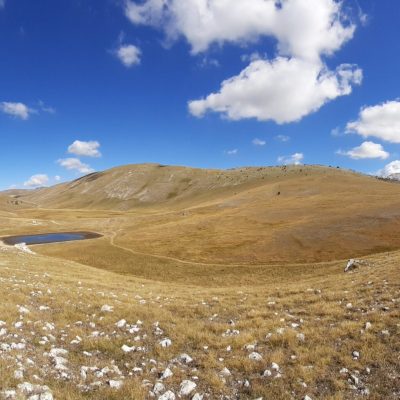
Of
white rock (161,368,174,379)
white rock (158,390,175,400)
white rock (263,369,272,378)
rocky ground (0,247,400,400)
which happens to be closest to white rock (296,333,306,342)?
rocky ground (0,247,400,400)

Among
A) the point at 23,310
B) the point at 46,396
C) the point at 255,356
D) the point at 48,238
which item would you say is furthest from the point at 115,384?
the point at 48,238

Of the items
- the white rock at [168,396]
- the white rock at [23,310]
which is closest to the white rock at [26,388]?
the white rock at [168,396]

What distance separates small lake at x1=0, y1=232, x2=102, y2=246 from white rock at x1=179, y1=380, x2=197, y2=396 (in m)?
99.3

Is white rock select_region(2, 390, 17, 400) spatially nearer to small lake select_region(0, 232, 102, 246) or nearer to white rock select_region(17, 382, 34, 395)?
white rock select_region(17, 382, 34, 395)

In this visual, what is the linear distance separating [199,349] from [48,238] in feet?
356

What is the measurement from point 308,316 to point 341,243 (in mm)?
53659

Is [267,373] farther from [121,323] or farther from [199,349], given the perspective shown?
[121,323]

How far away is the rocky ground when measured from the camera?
10.5 meters

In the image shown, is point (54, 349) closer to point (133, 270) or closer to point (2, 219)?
point (133, 270)

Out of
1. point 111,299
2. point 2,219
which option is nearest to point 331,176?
point 2,219

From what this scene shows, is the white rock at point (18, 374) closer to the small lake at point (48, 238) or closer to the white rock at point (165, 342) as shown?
the white rock at point (165, 342)

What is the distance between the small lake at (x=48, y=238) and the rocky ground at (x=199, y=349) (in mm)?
90129

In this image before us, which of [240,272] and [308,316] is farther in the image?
[240,272]

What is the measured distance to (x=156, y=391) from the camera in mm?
10516
